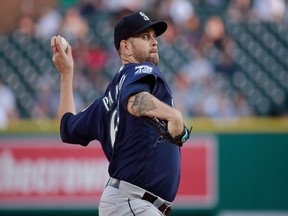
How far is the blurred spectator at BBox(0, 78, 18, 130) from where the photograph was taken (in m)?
11.3

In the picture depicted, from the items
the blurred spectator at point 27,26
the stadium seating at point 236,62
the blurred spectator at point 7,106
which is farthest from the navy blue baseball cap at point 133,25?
the blurred spectator at point 27,26

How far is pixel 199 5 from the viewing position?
14414 mm

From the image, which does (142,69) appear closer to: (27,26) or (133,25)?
(133,25)

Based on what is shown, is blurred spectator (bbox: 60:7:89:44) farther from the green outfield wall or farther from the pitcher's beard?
the pitcher's beard

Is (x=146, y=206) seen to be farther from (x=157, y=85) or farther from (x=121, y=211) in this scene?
(x=157, y=85)

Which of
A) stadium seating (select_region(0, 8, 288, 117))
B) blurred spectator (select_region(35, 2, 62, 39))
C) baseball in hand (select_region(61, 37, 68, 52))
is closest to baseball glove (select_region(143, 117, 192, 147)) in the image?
baseball in hand (select_region(61, 37, 68, 52))

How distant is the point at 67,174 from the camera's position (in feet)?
34.1

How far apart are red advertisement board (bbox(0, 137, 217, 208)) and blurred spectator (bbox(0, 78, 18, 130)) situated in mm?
770

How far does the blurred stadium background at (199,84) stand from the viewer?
33.8 feet

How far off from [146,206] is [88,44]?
8.55 m

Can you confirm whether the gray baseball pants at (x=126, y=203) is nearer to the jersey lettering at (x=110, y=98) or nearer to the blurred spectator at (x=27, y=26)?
the jersey lettering at (x=110, y=98)

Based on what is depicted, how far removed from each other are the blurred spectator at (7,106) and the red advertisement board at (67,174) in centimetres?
77

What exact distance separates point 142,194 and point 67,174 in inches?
237

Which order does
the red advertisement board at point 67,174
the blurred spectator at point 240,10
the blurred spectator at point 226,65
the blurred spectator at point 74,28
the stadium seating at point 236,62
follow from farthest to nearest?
the blurred spectator at point 240,10 → the blurred spectator at point 74,28 → the blurred spectator at point 226,65 → the stadium seating at point 236,62 → the red advertisement board at point 67,174
